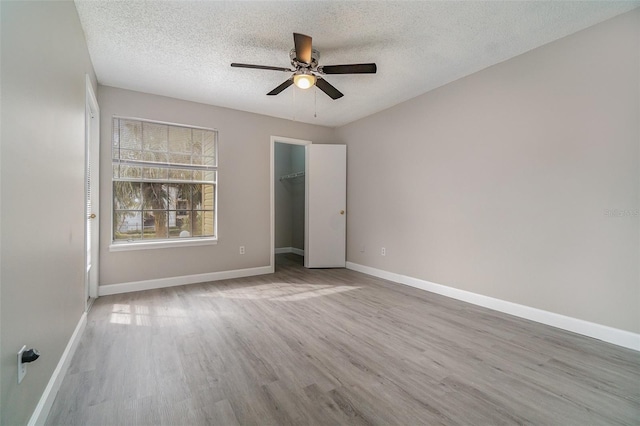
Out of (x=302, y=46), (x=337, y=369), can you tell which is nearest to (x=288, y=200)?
(x=302, y=46)

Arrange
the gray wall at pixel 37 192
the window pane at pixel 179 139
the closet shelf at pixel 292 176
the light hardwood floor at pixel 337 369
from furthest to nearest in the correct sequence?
the closet shelf at pixel 292 176 < the window pane at pixel 179 139 < the light hardwood floor at pixel 337 369 < the gray wall at pixel 37 192

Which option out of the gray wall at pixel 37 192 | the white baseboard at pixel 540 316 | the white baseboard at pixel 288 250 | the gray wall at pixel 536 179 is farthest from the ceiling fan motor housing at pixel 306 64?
the white baseboard at pixel 288 250

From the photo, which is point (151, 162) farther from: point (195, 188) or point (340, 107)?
point (340, 107)

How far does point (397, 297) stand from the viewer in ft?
11.3

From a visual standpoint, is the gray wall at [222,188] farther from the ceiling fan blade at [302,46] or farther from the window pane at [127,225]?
the ceiling fan blade at [302,46]

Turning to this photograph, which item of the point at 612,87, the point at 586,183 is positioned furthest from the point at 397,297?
the point at 612,87

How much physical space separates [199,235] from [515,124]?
423cm

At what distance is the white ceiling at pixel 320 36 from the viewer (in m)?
2.17

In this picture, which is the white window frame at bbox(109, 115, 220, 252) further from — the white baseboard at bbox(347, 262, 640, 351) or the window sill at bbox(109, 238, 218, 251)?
the white baseboard at bbox(347, 262, 640, 351)

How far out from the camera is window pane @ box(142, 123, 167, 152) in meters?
3.80

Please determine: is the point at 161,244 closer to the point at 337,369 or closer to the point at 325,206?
the point at 325,206

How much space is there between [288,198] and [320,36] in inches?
182

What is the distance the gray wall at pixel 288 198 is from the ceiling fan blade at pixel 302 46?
4334 mm

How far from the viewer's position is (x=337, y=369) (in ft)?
6.30
